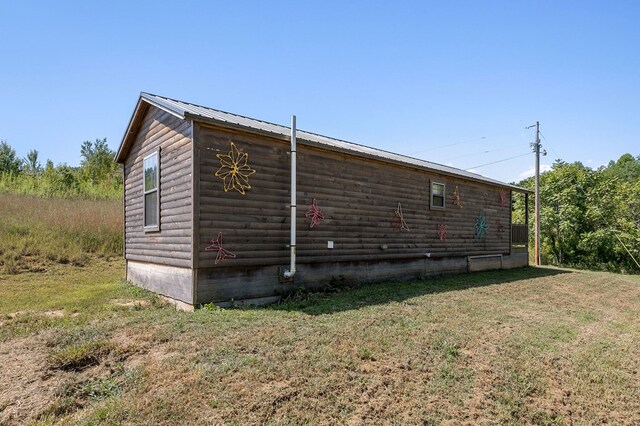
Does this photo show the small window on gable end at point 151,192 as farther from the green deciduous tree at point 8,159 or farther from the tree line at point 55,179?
the green deciduous tree at point 8,159

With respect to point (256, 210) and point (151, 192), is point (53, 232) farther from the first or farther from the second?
point (256, 210)

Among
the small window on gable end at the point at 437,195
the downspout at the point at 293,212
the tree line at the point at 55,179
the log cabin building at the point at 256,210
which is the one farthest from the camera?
the tree line at the point at 55,179

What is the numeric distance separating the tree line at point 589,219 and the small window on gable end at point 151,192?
18.8 m

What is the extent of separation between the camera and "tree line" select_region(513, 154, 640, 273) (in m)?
17.0

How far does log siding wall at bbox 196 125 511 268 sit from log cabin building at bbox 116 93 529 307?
0.02 metres

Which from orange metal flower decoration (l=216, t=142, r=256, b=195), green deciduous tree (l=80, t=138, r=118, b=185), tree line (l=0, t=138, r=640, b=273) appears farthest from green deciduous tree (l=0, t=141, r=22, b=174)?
orange metal flower decoration (l=216, t=142, r=256, b=195)

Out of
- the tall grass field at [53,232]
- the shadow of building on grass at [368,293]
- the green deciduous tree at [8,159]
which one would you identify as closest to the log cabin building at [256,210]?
the shadow of building on grass at [368,293]

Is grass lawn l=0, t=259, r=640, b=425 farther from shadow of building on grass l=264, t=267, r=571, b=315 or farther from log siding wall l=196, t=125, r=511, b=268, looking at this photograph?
log siding wall l=196, t=125, r=511, b=268

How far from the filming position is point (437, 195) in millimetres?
11039

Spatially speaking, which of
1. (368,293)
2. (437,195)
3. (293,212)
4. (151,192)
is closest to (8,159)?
(151,192)

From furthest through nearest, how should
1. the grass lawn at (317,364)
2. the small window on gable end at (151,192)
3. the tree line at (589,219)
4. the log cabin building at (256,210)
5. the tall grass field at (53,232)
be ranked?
the tree line at (589,219) < the tall grass field at (53,232) < the small window on gable end at (151,192) < the log cabin building at (256,210) < the grass lawn at (317,364)

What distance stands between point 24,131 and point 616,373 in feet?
119

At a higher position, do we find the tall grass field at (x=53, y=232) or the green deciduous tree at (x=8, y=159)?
the green deciduous tree at (x=8, y=159)

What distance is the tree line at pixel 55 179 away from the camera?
15781 millimetres
